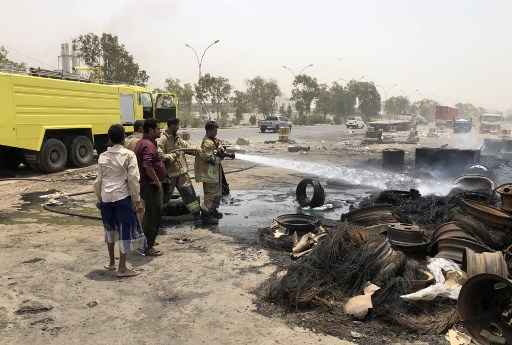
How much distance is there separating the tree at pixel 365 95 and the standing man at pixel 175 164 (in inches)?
3596

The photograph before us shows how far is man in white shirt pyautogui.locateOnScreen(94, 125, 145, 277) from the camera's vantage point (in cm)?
534

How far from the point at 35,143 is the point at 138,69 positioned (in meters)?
27.9

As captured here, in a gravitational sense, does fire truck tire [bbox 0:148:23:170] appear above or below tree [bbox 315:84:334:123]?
below

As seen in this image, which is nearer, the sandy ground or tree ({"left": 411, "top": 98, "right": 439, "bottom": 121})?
the sandy ground

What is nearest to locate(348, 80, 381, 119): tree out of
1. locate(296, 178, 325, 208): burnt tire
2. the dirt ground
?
locate(296, 178, 325, 208): burnt tire

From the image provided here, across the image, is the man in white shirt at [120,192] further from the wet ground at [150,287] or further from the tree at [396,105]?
the tree at [396,105]

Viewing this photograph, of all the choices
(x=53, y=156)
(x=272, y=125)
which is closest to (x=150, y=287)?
(x=53, y=156)

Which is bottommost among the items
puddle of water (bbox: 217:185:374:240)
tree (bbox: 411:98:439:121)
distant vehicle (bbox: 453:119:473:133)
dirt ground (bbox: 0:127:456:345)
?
dirt ground (bbox: 0:127:456:345)

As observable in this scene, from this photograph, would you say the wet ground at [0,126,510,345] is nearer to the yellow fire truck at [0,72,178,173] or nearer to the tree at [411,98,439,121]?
the yellow fire truck at [0,72,178,173]

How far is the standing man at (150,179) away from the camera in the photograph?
20.3ft

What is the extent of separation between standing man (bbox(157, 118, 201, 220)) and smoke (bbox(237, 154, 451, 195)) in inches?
247

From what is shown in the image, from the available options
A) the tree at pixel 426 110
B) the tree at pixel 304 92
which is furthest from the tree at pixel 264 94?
the tree at pixel 426 110

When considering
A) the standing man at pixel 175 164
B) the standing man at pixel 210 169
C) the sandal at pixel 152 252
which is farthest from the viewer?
the standing man at pixel 210 169

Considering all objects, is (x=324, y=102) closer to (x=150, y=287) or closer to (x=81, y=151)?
(x=81, y=151)
